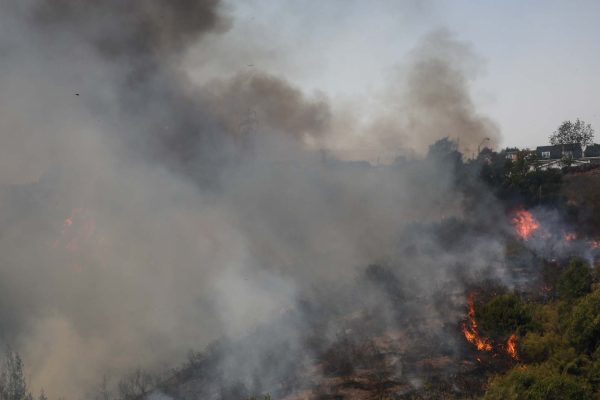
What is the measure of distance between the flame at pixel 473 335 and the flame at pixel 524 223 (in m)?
10.9

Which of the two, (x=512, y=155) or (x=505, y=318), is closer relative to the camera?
(x=505, y=318)

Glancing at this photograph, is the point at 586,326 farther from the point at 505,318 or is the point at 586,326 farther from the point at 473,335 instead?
the point at 473,335

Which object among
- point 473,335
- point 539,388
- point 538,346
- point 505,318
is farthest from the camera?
point 473,335

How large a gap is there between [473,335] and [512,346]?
2.42 meters

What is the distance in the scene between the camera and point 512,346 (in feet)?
73.9

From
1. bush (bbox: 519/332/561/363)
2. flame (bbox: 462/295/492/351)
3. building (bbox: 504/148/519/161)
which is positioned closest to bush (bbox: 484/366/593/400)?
bush (bbox: 519/332/561/363)

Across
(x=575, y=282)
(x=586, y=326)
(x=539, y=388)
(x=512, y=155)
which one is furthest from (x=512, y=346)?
(x=512, y=155)

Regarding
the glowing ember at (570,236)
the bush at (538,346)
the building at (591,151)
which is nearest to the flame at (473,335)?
the bush at (538,346)

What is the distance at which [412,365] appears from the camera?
23281 mm

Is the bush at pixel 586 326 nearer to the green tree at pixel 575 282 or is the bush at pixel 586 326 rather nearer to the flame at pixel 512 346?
the flame at pixel 512 346

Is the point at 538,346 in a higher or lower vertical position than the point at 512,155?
lower

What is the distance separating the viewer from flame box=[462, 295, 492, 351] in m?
23.8

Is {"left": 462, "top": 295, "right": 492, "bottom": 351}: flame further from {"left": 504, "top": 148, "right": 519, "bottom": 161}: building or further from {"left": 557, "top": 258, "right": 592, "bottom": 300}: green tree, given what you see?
{"left": 504, "top": 148, "right": 519, "bottom": 161}: building

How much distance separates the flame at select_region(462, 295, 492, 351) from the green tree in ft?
14.5
